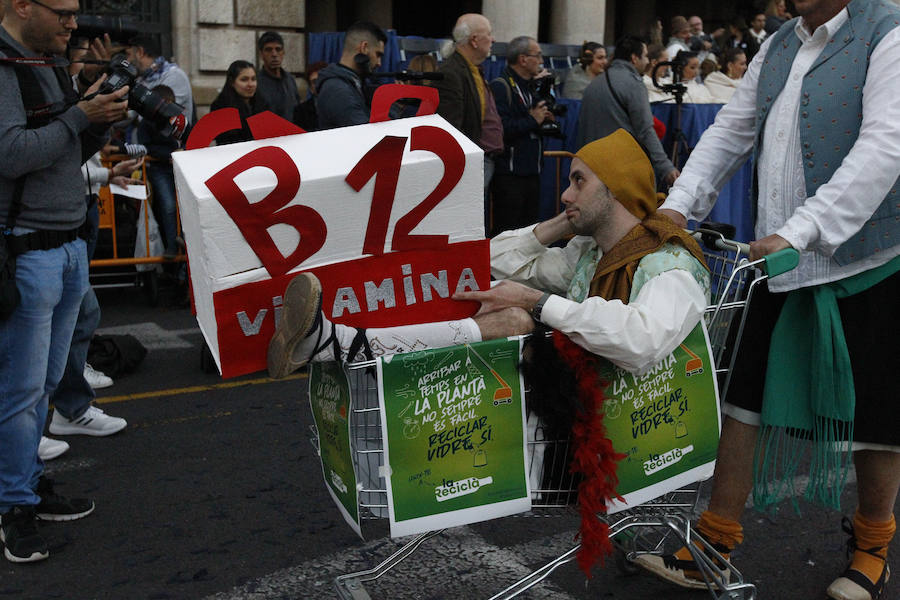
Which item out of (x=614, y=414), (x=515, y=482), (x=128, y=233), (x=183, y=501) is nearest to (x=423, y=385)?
(x=515, y=482)

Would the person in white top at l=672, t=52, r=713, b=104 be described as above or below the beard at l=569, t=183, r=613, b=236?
above

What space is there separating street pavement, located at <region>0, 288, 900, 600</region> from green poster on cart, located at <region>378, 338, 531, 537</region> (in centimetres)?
36

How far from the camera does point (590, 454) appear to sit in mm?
2688

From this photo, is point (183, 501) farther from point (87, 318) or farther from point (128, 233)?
point (128, 233)

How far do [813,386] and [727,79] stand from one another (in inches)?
327

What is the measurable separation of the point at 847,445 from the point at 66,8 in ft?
10.2

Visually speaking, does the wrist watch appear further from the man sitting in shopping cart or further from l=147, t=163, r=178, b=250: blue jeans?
l=147, t=163, r=178, b=250: blue jeans

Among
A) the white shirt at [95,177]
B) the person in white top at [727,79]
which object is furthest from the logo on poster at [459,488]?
the person in white top at [727,79]

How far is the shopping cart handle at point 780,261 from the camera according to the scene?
9.09 ft

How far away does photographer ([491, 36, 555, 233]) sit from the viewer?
7531mm

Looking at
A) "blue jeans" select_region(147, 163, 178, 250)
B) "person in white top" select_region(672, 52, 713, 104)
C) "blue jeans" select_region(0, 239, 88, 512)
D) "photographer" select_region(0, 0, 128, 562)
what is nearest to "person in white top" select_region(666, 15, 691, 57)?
"person in white top" select_region(672, 52, 713, 104)

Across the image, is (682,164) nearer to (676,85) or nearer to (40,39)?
(676,85)

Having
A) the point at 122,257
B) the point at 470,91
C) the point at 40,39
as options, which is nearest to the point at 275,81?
the point at 122,257

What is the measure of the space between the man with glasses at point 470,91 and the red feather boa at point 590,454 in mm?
4468
